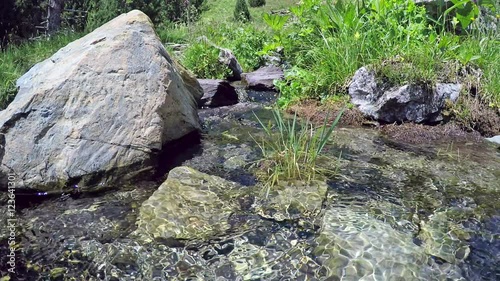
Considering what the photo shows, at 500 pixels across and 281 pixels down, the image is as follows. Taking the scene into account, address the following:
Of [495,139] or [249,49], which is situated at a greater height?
[249,49]

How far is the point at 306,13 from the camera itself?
7.74 meters

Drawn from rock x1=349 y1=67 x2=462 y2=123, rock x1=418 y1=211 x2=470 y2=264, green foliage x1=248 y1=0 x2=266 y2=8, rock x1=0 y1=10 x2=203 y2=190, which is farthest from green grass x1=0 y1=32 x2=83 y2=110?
green foliage x1=248 y1=0 x2=266 y2=8

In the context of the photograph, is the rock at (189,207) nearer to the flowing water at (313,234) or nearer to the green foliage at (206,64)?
the flowing water at (313,234)

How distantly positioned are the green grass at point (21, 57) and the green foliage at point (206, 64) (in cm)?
283

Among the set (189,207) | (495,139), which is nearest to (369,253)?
(189,207)

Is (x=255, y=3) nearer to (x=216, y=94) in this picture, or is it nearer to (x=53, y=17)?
(x=53, y=17)

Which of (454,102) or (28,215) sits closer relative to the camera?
(28,215)

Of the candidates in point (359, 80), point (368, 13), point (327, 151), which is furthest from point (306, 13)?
point (327, 151)

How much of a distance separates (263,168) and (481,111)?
313 cm

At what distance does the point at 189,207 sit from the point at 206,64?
17.1 ft

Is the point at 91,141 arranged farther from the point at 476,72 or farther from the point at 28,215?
the point at 476,72

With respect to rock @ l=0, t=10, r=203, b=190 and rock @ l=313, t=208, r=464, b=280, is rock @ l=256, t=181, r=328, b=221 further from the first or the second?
rock @ l=0, t=10, r=203, b=190

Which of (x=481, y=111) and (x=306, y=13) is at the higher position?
(x=306, y=13)

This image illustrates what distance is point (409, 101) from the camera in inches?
225
